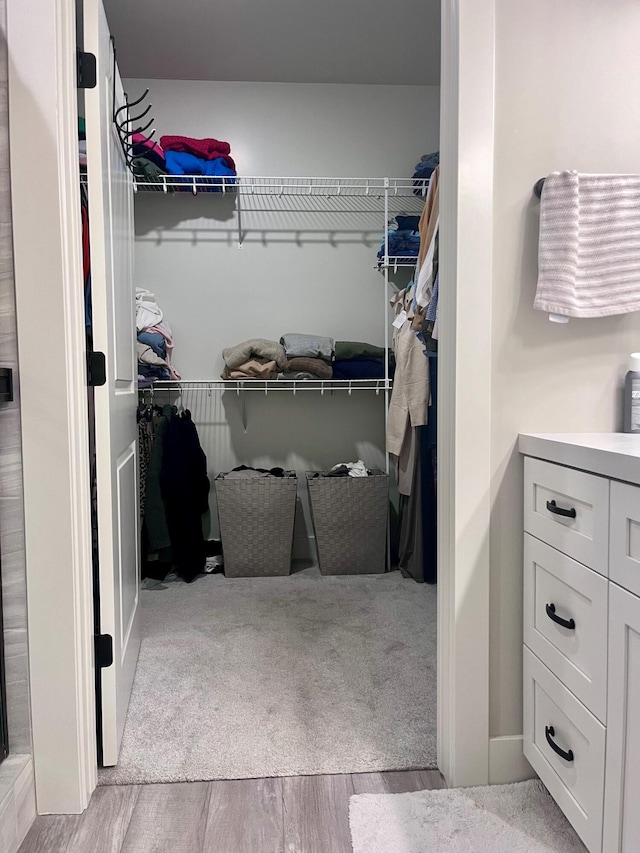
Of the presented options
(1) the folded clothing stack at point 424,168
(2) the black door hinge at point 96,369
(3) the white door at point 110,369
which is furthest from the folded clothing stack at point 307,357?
(2) the black door hinge at point 96,369

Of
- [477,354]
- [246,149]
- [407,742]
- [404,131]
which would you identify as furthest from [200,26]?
[407,742]

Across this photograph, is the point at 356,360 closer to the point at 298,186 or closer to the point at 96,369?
the point at 298,186

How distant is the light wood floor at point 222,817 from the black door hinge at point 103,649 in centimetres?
30

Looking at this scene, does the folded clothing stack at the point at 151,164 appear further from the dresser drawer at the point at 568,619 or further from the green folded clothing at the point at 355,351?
the dresser drawer at the point at 568,619

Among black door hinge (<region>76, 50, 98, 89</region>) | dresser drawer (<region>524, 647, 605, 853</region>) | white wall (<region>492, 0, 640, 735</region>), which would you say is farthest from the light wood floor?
black door hinge (<region>76, 50, 98, 89</region>)

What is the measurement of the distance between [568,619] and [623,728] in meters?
0.24

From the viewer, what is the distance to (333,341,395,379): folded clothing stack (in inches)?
123

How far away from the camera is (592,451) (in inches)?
43.2

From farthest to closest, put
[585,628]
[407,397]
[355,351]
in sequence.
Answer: [355,351] → [407,397] → [585,628]

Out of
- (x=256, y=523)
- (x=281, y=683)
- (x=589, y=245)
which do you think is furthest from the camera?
(x=256, y=523)

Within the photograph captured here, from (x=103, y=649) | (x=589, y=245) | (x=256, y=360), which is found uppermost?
(x=589, y=245)

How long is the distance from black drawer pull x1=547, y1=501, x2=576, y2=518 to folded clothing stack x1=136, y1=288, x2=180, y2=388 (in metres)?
2.21

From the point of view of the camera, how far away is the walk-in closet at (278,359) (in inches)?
84.1

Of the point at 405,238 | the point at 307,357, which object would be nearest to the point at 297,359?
the point at 307,357
